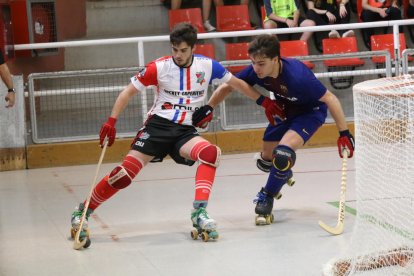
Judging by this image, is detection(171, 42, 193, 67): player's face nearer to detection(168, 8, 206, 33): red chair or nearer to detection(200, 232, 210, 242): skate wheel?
detection(200, 232, 210, 242): skate wheel

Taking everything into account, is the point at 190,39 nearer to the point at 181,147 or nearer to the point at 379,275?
the point at 181,147

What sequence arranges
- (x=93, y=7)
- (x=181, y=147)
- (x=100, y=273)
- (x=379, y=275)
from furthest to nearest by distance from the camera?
1. (x=93, y=7)
2. (x=181, y=147)
3. (x=100, y=273)
4. (x=379, y=275)

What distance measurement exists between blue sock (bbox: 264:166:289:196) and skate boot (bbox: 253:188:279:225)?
46 mm

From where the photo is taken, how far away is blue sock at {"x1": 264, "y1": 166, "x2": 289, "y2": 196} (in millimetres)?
6105

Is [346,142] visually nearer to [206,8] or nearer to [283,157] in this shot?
[283,157]

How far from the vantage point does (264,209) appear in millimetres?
6023

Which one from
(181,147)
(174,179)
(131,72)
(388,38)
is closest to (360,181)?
(181,147)

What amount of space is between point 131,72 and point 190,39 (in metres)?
3.29

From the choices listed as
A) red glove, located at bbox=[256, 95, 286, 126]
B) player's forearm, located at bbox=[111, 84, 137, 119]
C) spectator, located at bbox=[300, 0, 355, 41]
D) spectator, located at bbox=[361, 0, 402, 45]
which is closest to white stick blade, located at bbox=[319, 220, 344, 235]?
red glove, located at bbox=[256, 95, 286, 126]

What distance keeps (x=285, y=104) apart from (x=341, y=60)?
133 inches

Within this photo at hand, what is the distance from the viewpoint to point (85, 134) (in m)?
9.08

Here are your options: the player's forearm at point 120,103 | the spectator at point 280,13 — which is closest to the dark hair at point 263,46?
the player's forearm at point 120,103

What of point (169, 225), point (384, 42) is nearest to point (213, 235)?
point (169, 225)

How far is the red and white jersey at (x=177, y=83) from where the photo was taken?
5883 mm
